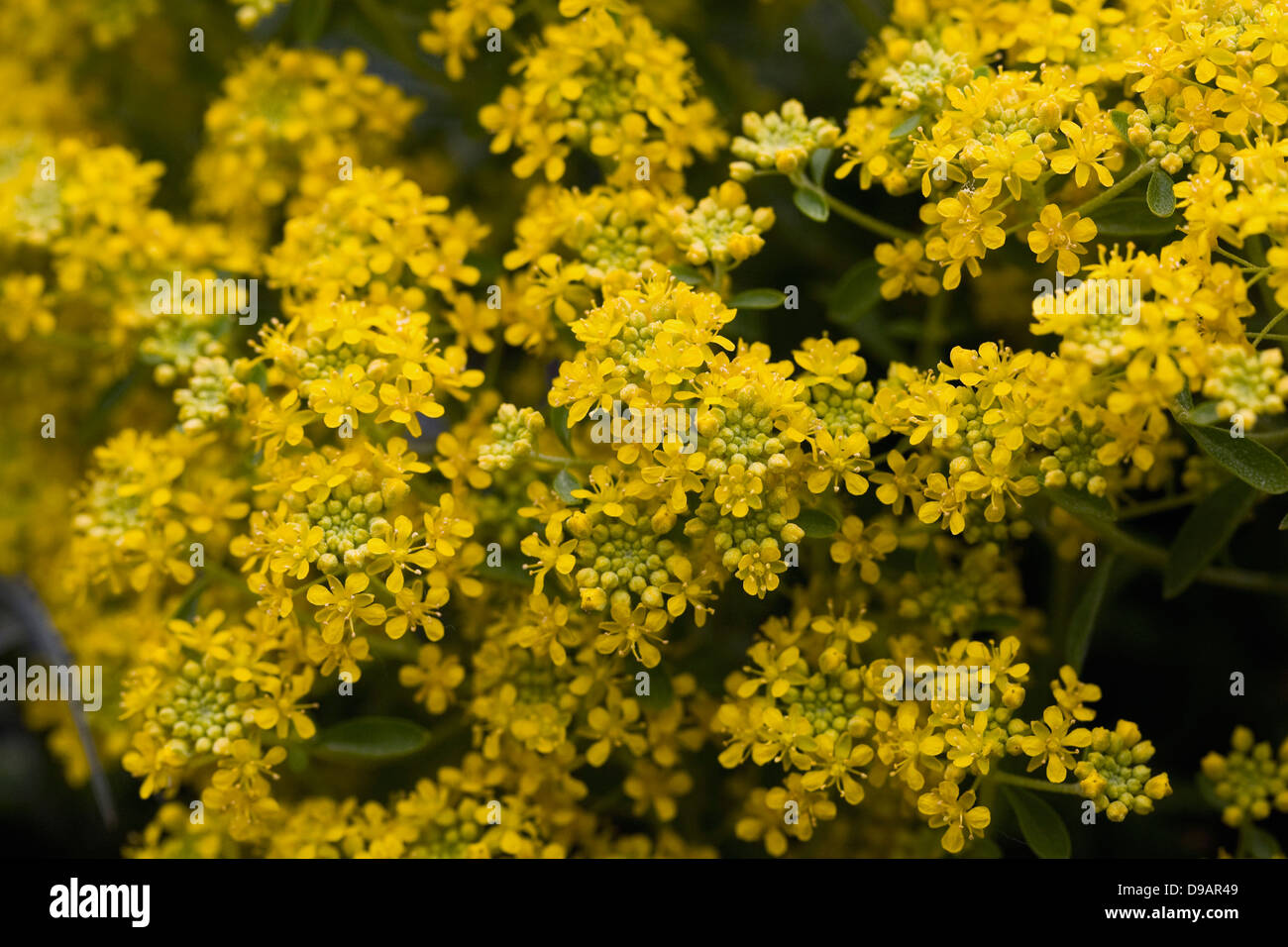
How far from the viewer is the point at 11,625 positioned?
3291mm

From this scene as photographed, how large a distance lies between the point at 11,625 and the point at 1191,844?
3.28m

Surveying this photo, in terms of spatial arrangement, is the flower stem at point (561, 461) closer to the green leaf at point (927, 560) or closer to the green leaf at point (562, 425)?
the green leaf at point (562, 425)

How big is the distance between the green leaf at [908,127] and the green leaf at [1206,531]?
87 centimetres

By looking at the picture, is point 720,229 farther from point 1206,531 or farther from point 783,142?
point 1206,531

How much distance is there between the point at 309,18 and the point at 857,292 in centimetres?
141

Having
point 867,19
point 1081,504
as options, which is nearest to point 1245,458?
point 1081,504

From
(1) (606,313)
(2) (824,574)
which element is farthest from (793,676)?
(1) (606,313)

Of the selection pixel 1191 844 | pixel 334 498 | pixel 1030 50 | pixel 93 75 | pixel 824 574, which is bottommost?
pixel 1191 844

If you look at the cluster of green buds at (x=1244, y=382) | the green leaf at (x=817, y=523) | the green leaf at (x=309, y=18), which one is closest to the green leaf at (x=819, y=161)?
the green leaf at (x=817, y=523)

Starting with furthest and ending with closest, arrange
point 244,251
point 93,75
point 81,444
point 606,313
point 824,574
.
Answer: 1. point 93,75
2. point 81,444
3. point 244,251
4. point 824,574
5. point 606,313

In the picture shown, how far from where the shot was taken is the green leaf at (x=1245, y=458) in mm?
1698

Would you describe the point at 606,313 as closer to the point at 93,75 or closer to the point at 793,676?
Answer: the point at 793,676

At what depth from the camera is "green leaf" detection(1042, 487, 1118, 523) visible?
182 cm

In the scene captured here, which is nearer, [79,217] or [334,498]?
[334,498]
